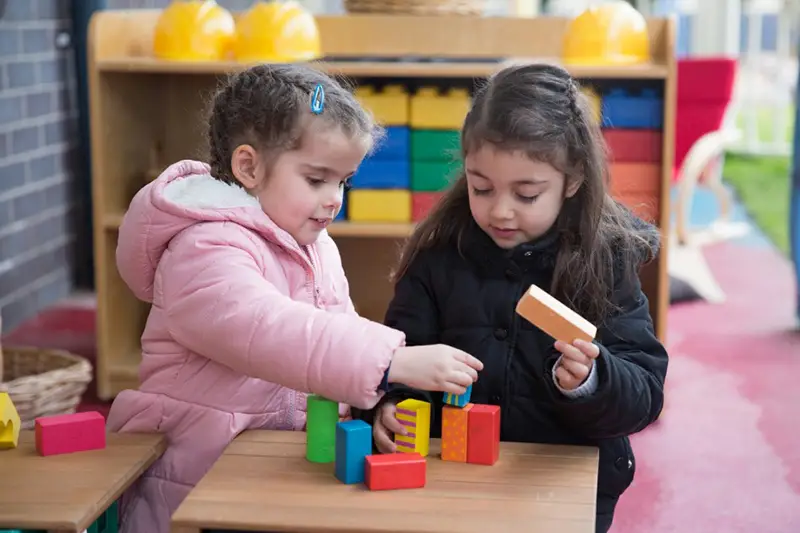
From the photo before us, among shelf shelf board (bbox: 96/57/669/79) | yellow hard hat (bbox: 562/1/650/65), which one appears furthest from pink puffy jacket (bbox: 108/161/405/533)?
yellow hard hat (bbox: 562/1/650/65)

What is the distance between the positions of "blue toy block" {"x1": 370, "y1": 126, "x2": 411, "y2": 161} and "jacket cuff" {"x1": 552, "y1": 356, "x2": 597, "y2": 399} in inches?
68.8

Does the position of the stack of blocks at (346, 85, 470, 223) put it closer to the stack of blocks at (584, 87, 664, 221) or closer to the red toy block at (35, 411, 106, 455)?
the stack of blocks at (584, 87, 664, 221)

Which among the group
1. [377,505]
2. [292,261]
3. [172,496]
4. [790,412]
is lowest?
[790,412]

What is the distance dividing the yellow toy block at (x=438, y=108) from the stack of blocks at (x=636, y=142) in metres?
0.35

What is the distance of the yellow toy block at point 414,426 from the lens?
150 centimetres

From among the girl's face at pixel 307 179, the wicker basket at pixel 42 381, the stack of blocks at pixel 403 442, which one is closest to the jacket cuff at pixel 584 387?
the stack of blocks at pixel 403 442

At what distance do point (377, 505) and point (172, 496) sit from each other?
450 mm

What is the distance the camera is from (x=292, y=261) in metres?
1.67

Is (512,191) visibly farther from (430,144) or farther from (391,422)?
(430,144)

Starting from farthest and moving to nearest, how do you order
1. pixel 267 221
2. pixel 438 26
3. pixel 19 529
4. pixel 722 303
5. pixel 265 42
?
1. pixel 722 303
2. pixel 438 26
3. pixel 265 42
4. pixel 267 221
5. pixel 19 529

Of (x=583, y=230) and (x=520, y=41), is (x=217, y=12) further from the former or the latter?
(x=583, y=230)

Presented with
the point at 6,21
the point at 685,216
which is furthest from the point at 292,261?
the point at 685,216

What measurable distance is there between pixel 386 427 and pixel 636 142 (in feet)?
5.76

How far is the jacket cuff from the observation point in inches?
59.7
